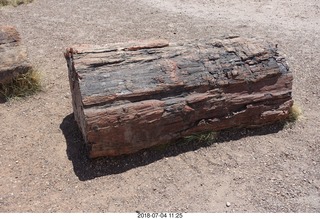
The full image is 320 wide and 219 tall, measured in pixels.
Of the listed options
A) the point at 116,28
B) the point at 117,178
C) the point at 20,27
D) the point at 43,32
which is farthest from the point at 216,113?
the point at 20,27

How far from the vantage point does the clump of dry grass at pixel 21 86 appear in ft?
17.3

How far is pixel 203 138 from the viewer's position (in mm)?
4445

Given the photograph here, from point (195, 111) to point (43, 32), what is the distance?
4344 millimetres

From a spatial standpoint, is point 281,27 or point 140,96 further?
point 281,27

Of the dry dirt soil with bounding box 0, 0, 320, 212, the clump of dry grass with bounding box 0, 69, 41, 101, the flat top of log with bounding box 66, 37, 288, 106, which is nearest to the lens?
→ the dry dirt soil with bounding box 0, 0, 320, 212

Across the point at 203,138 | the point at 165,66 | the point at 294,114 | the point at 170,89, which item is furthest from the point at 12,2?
the point at 294,114

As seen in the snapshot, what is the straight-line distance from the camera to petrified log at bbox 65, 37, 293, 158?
388cm

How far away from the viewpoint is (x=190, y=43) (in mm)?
4512

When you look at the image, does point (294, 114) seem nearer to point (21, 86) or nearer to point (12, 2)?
point (21, 86)

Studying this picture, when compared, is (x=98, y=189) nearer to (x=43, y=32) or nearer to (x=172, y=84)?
(x=172, y=84)

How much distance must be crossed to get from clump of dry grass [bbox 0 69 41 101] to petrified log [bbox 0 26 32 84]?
0.24ft

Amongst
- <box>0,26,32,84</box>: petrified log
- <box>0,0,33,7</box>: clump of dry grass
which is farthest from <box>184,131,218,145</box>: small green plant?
<box>0,0,33,7</box>: clump of dry grass

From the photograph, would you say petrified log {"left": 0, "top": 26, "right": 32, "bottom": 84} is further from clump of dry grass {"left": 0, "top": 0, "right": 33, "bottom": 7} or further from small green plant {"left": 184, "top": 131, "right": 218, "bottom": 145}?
clump of dry grass {"left": 0, "top": 0, "right": 33, "bottom": 7}

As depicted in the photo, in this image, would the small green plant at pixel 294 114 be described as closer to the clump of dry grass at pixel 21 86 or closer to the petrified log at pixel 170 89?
the petrified log at pixel 170 89
